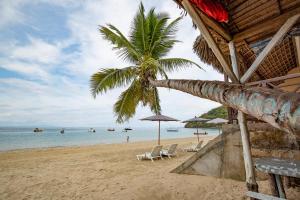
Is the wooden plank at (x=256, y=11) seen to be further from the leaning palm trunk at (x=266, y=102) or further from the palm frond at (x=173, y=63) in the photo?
the palm frond at (x=173, y=63)

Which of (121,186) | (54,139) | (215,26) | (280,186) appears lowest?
(54,139)

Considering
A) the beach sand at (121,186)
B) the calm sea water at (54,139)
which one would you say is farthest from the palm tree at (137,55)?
the calm sea water at (54,139)

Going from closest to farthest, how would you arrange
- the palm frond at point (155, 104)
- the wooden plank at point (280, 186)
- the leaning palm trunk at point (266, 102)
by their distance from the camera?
the leaning palm trunk at point (266, 102)
the wooden plank at point (280, 186)
the palm frond at point (155, 104)

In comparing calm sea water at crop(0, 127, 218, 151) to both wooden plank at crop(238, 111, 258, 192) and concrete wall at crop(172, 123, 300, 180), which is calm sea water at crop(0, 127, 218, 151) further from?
wooden plank at crop(238, 111, 258, 192)

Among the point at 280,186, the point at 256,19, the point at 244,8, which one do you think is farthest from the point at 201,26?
the point at 280,186

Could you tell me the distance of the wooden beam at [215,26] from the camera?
2964 mm

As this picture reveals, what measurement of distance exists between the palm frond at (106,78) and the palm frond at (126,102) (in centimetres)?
61

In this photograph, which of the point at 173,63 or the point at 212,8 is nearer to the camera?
the point at 212,8

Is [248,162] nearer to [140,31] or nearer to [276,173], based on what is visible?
[276,173]

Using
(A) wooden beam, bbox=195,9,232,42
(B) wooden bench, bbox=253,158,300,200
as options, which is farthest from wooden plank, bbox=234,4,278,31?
(B) wooden bench, bbox=253,158,300,200

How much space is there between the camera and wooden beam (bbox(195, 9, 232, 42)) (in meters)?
2.96

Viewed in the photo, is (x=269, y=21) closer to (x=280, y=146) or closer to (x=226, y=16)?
(x=226, y=16)

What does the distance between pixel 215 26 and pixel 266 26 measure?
917 millimetres

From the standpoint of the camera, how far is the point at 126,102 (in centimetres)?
923
